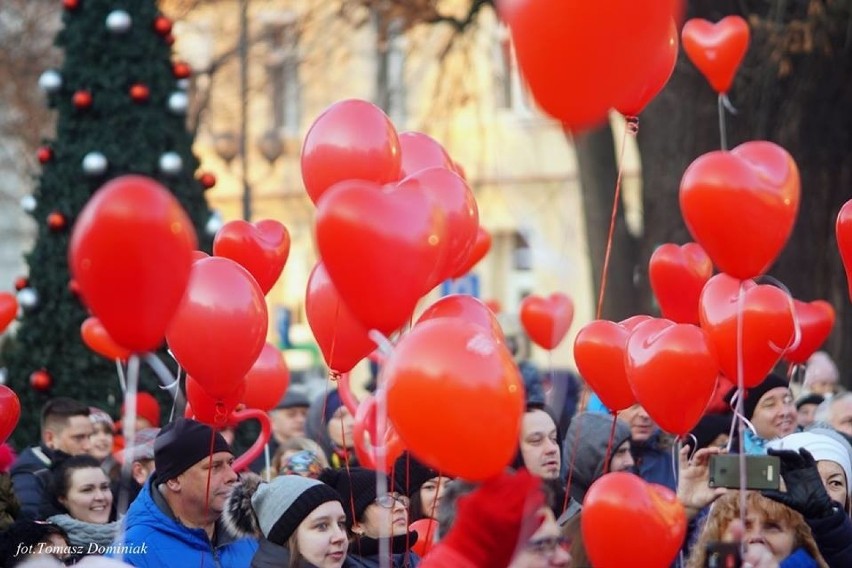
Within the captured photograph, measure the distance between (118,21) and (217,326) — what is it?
16.7 feet

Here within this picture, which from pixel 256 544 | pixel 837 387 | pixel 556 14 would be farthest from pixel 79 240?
pixel 837 387

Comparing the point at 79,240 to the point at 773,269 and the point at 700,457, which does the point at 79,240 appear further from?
the point at 773,269

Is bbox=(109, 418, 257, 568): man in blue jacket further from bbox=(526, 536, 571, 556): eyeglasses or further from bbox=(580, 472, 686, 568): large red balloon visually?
bbox=(526, 536, 571, 556): eyeglasses

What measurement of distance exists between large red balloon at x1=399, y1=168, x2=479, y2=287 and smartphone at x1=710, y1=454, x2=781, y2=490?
1.13m

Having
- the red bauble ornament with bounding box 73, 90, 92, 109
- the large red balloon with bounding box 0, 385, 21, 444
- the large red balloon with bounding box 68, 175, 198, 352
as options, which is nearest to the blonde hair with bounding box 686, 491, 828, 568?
the large red balloon with bounding box 68, 175, 198, 352

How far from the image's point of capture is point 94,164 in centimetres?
1040

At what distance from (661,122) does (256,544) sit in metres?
6.47

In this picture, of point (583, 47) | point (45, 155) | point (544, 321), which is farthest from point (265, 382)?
point (45, 155)

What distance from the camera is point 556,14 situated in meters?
4.94

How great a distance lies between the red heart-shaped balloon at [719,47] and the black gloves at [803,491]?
3.37 m

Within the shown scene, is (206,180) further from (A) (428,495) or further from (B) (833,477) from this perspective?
(B) (833,477)

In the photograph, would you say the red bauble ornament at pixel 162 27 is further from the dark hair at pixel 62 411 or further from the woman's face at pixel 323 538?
the woman's face at pixel 323 538

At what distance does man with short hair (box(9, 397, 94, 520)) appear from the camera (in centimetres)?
771

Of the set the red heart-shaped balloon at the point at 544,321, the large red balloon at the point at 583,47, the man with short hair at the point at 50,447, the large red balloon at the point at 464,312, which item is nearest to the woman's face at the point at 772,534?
the large red balloon at the point at 464,312
